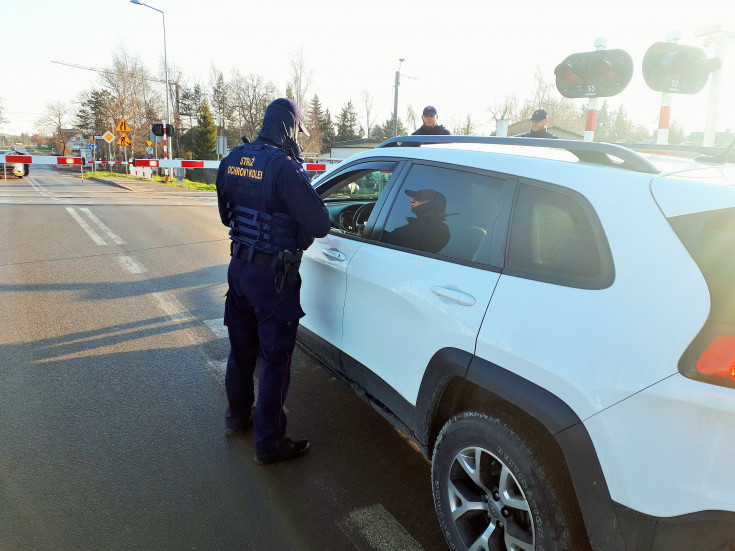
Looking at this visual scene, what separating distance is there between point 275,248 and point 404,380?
1035mm

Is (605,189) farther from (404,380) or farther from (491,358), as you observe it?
(404,380)

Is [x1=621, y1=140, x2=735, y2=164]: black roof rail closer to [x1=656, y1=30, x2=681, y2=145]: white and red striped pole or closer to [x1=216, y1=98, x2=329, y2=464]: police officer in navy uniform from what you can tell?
[x1=216, y1=98, x2=329, y2=464]: police officer in navy uniform

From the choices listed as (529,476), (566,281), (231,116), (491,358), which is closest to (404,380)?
(491,358)

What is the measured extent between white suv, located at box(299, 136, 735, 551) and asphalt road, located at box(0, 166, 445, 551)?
0.52 m

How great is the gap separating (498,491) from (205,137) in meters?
60.4

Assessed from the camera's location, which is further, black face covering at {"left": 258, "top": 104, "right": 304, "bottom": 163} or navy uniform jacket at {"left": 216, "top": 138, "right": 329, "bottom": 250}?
black face covering at {"left": 258, "top": 104, "right": 304, "bottom": 163}

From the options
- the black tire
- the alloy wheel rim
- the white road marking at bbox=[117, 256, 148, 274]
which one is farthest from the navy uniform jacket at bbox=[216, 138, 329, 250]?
the white road marking at bbox=[117, 256, 148, 274]

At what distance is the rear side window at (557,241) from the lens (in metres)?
1.77

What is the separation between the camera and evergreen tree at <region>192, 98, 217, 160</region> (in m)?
56.4

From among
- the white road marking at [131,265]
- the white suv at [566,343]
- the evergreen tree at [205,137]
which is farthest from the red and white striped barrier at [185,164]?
the evergreen tree at [205,137]

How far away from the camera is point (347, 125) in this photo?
7569cm

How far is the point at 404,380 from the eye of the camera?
8.29 feet

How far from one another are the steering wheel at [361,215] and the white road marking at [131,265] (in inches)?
178

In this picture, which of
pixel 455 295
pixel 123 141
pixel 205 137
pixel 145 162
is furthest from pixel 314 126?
pixel 455 295
